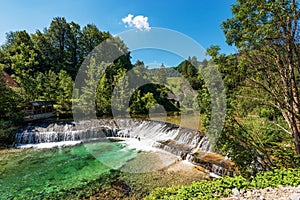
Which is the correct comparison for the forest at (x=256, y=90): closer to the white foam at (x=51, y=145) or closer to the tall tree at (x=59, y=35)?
the white foam at (x=51, y=145)

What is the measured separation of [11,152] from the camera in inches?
329

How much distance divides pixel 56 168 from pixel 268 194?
21.7ft

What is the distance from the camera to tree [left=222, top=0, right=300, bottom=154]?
382 centimetres

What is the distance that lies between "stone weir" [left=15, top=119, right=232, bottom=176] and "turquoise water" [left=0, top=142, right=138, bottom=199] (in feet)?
4.22

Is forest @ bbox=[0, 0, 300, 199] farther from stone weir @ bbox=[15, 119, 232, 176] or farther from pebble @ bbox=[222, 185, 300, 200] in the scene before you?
stone weir @ bbox=[15, 119, 232, 176]

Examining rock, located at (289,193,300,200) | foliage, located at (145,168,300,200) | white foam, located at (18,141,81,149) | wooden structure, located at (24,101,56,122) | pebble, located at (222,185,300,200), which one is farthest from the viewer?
wooden structure, located at (24,101,56,122)

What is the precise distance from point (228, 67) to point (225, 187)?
9.74ft

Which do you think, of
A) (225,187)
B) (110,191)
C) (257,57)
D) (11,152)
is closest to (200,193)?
(225,187)

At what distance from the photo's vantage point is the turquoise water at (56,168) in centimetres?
510

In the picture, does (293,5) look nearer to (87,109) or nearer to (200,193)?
(200,193)

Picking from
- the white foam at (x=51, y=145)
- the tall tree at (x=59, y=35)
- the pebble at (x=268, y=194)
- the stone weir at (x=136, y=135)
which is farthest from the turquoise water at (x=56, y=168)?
the tall tree at (x=59, y=35)

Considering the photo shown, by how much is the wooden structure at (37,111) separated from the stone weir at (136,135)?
2103 mm

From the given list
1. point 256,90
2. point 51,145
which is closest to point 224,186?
point 256,90

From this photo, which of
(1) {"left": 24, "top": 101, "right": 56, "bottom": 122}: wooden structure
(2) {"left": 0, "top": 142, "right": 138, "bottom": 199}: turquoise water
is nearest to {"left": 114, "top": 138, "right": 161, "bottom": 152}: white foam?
(2) {"left": 0, "top": 142, "right": 138, "bottom": 199}: turquoise water
